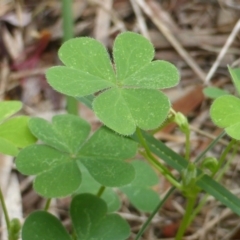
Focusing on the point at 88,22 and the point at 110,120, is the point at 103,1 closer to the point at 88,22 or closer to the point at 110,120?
the point at 88,22

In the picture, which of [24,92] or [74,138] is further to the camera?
[24,92]

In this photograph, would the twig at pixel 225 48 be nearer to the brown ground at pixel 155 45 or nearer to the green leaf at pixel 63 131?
the brown ground at pixel 155 45

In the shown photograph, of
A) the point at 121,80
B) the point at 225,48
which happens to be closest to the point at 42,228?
the point at 121,80

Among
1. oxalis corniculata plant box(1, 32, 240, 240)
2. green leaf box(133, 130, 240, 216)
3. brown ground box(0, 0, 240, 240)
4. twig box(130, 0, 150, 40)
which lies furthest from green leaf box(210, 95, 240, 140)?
twig box(130, 0, 150, 40)

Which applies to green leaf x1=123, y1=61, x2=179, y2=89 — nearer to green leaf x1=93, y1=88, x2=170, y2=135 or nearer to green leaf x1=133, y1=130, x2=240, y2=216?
green leaf x1=93, y1=88, x2=170, y2=135

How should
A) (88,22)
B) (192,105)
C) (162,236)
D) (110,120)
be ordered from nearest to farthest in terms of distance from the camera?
1. (110,120)
2. (162,236)
3. (192,105)
4. (88,22)

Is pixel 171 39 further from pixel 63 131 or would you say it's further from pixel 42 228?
pixel 42 228

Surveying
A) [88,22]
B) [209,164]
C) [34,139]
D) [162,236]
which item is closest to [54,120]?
[34,139]
